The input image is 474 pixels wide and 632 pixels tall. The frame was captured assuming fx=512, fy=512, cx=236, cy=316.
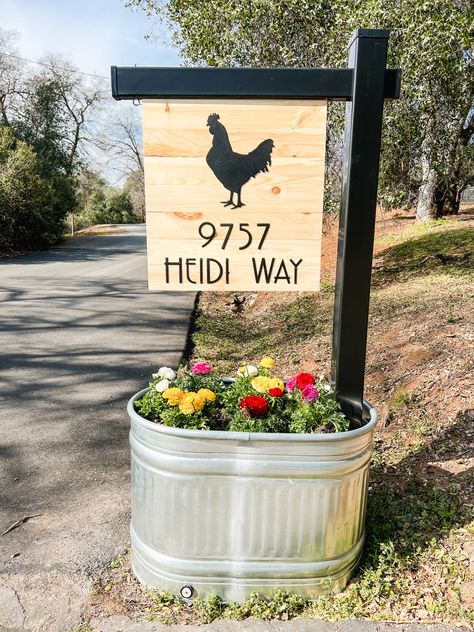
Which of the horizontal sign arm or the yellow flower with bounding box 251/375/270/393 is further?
the yellow flower with bounding box 251/375/270/393

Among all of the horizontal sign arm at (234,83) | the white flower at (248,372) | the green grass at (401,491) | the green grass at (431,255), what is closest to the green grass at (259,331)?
the green grass at (401,491)

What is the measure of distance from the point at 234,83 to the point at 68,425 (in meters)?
3.05

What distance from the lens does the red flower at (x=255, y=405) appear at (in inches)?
88.5

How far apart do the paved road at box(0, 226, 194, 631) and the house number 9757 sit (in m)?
1.64

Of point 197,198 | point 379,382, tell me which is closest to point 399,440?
point 379,382

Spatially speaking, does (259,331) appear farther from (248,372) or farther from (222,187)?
(222,187)

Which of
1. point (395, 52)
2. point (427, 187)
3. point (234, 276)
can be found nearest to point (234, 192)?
point (234, 276)

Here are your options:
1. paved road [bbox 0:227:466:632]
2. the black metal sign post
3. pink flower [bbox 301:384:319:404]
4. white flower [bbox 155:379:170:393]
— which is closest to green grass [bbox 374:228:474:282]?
paved road [bbox 0:227:466:632]

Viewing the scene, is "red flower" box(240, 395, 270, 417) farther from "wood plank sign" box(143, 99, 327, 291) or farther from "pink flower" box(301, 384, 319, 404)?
"wood plank sign" box(143, 99, 327, 291)

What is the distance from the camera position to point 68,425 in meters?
4.17

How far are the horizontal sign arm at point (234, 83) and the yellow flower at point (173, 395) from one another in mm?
1281

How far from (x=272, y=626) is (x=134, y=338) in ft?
17.8

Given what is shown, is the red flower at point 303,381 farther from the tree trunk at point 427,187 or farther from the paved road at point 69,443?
the tree trunk at point 427,187

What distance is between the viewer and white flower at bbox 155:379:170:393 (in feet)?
7.79
